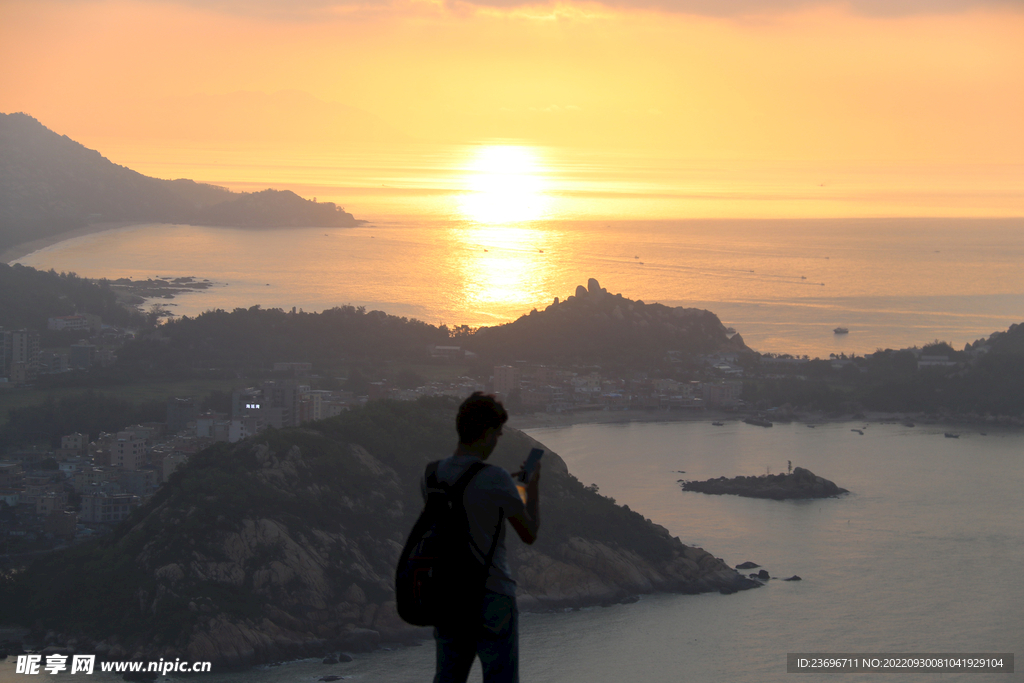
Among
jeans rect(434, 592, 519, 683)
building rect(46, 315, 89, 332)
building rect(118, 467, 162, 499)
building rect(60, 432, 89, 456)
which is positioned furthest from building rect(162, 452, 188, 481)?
building rect(46, 315, 89, 332)

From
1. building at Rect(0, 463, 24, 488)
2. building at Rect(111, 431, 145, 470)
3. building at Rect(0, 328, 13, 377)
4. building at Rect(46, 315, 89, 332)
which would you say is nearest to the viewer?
building at Rect(0, 463, 24, 488)

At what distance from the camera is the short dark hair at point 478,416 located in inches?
65.9

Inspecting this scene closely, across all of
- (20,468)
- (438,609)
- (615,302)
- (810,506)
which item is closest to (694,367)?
(615,302)

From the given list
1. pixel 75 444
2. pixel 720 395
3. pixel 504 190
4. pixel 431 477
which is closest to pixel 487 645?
pixel 431 477

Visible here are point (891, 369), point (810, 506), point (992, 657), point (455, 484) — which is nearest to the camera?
point (455, 484)

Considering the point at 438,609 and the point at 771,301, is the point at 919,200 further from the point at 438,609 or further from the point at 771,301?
the point at 438,609

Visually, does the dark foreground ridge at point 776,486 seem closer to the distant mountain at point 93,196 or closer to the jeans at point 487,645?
the jeans at point 487,645

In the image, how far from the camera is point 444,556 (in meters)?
1.66

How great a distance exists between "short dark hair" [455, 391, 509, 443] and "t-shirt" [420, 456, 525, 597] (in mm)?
36

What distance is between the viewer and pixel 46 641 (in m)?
8.52

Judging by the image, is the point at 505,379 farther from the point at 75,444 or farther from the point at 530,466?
the point at 530,466

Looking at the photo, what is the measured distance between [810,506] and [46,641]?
888cm

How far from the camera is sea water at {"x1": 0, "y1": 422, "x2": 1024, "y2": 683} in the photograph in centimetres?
899

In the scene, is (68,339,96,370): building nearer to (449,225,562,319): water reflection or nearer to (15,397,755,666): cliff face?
(15,397,755,666): cliff face
